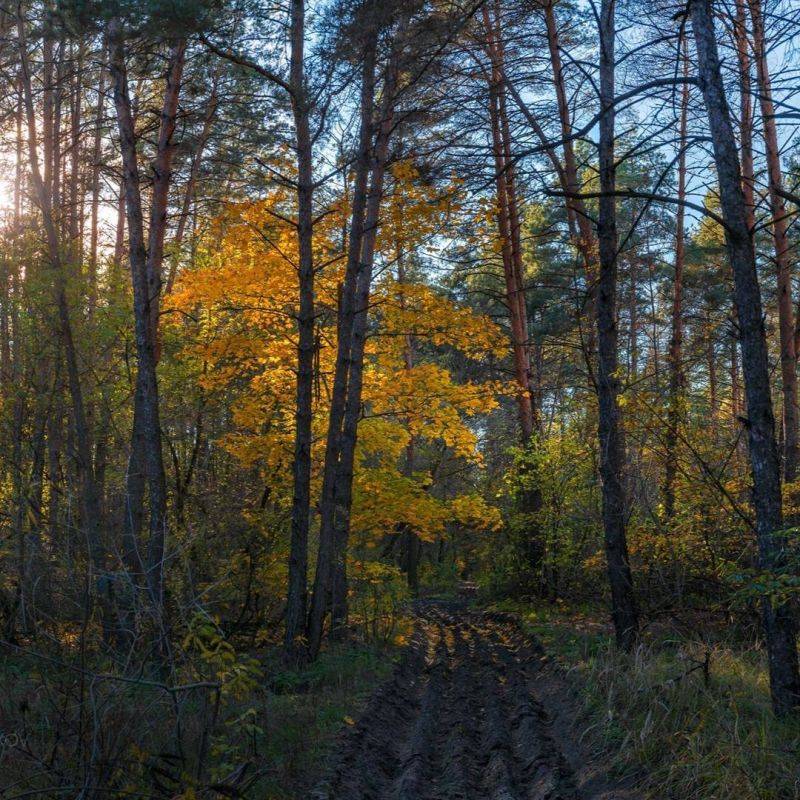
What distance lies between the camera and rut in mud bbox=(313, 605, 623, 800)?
616cm

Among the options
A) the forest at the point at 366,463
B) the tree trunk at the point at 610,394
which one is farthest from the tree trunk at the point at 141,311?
the tree trunk at the point at 610,394

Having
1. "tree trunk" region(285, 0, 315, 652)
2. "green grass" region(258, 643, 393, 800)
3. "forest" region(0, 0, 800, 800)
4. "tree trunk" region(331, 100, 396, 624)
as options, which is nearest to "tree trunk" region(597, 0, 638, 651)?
"forest" region(0, 0, 800, 800)

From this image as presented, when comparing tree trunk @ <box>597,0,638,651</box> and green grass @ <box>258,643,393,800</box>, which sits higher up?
tree trunk @ <box>597,0,638,651</box>

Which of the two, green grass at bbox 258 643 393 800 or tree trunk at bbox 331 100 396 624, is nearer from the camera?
green grass at bbox 258 643 393 800

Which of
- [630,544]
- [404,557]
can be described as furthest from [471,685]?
[404,557]

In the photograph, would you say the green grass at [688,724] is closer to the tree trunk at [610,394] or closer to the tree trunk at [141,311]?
the tree trunk at [610,394]

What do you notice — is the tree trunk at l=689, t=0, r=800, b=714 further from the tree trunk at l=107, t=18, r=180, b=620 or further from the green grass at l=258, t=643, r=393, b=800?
the tree trunk at l=107, t=18, r=180, b=620

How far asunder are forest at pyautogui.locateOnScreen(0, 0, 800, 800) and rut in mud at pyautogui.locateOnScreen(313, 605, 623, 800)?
56 mm

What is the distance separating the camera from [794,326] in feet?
46.6

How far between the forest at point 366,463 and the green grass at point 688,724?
0.13 ft

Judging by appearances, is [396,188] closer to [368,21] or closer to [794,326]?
[368,21]

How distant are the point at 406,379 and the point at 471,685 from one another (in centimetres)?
528

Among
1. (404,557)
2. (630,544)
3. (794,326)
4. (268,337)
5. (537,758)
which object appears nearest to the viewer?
(537,758)

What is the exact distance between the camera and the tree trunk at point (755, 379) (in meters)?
6.30
